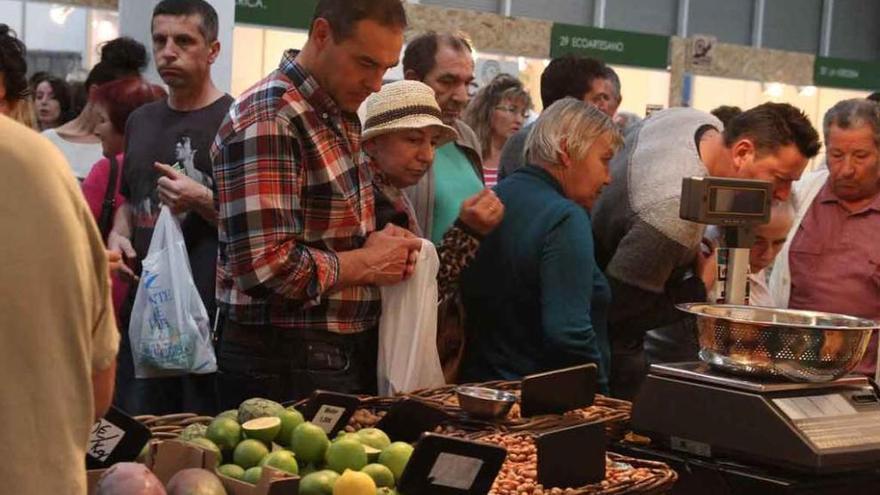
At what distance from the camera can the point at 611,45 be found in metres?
11.2

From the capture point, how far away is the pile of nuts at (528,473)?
2100mm

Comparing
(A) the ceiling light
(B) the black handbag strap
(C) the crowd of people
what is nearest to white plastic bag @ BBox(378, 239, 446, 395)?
(C) the crowd of people

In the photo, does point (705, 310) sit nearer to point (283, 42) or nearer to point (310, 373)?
point (310, 373)

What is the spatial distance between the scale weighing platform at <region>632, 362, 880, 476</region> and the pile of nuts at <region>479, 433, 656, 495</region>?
0.20 metres

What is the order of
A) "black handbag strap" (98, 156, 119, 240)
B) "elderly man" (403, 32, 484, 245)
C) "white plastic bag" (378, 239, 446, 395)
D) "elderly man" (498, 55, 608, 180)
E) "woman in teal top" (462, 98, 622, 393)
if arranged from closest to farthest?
"white plastic bag" (378, 239, 446, 395)
"woman in teal top" (462, 98, 622, 393)
"elderly man" (403, 32, 484, 245)
"black handbag strap" (98, 156, 119, 240)
"elderly man" (498, 55, 608, 180)

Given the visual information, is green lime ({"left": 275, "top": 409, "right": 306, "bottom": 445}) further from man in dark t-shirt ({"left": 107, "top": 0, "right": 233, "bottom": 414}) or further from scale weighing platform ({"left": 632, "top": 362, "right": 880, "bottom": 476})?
man in dark t-shirt ({"left": 107, "top": 0, "right": 233, "bottom": 414})

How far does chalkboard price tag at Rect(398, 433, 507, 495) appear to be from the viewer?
1.87 meters

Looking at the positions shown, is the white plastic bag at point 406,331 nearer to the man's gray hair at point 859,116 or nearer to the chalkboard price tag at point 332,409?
the chalkboard price tag at point 332,409

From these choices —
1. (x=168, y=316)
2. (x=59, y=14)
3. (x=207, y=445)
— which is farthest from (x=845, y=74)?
(x=207, y=445)

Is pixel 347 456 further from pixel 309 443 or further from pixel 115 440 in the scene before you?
pixel 115 440

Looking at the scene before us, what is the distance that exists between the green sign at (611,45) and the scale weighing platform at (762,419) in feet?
28.0

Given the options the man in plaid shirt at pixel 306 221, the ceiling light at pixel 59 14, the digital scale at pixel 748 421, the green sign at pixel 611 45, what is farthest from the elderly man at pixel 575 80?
the green sign at pixel 611 45

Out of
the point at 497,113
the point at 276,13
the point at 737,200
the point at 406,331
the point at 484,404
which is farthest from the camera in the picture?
the point at 276,13

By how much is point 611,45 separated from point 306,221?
8871 mm
